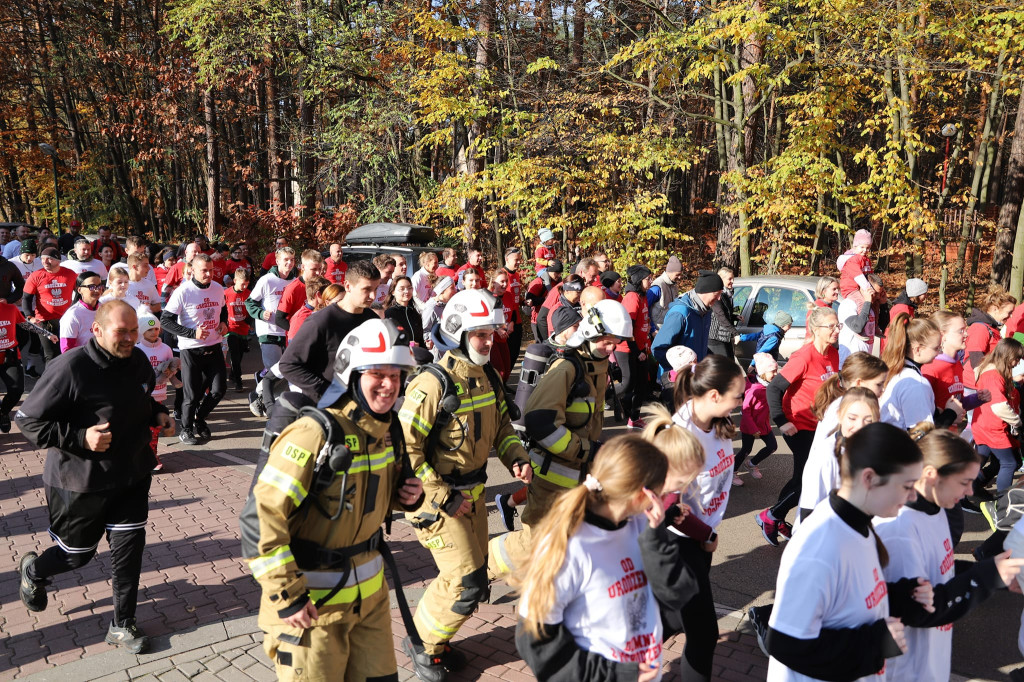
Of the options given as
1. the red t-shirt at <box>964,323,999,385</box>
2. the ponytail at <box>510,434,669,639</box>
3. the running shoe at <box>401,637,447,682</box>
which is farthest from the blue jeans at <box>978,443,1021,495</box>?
the ponytail at <box>510,434,669,639</box>

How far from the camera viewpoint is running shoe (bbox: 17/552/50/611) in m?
4.81

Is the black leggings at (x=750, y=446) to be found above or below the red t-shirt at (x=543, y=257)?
below

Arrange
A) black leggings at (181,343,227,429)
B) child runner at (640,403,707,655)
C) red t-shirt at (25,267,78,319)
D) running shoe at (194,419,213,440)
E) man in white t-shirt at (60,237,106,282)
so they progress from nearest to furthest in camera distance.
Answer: child runner at (640,403,707,655) < black leggings at (181,343,227,429) < running shoe at (194,419,213,440) < red t-shirt at (25,267,78,319) < man in white t-shirt at (60,237,106,282)

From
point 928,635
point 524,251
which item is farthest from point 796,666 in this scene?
point 524,251

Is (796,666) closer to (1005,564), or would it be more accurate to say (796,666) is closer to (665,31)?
(1005,564)

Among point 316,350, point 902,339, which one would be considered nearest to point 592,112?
point 902,339

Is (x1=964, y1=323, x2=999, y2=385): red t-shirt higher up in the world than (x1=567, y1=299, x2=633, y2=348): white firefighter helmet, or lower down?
lower down

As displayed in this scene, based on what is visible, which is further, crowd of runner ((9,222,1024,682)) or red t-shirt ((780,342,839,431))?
red t-shirt ((780,342,839,431))

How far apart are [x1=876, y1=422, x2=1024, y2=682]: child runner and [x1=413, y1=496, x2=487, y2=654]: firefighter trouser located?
2.03m

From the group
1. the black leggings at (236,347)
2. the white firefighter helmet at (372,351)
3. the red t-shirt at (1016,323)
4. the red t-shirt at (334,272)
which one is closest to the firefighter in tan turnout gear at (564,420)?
the white firefighter helmet at (372,351)

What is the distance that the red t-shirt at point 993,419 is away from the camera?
665 centimetres

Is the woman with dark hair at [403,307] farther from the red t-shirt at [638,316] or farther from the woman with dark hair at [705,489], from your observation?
the woman with dark hair at [705,489]

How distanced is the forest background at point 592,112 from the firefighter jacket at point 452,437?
10803 mm

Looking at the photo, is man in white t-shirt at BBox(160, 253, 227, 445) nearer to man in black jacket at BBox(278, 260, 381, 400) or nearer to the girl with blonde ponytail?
man in black jacket at BBox(278, 260, 381, 400)
